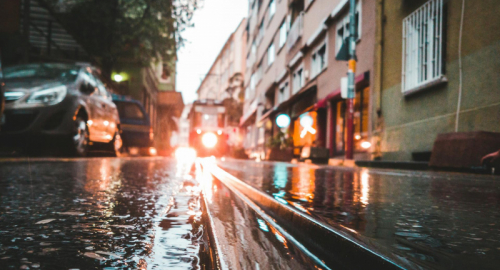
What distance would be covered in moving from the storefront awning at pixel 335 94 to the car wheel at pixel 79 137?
7.74m

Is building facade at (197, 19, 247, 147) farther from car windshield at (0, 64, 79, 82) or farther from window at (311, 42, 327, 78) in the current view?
car windshield at (0, 64, 79, 82)

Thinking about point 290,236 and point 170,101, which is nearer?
point 290,236

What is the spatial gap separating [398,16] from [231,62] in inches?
1707

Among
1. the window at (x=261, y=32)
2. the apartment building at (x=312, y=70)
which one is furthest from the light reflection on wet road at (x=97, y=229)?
the window at (x=261, y=32)

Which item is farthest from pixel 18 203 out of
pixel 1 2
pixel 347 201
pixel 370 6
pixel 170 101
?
pixel 170 101

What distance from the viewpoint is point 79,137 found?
27.9 ft

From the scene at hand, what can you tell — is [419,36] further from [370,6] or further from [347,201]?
[347,201]

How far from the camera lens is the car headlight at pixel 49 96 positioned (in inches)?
292

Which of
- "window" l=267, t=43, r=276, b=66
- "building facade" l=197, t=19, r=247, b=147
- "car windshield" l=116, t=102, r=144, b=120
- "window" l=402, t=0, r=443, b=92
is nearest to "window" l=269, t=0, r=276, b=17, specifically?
"window" l=267, t=43, r=276, b=66

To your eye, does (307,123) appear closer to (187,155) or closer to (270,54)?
(187,155)

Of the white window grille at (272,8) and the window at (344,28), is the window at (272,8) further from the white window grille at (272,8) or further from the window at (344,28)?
the window at (344,28)

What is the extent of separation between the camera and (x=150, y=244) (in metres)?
1.34

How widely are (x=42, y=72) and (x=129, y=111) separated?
6155 millimetres

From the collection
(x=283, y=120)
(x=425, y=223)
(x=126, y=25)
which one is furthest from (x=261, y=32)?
(x=425, y=223)
